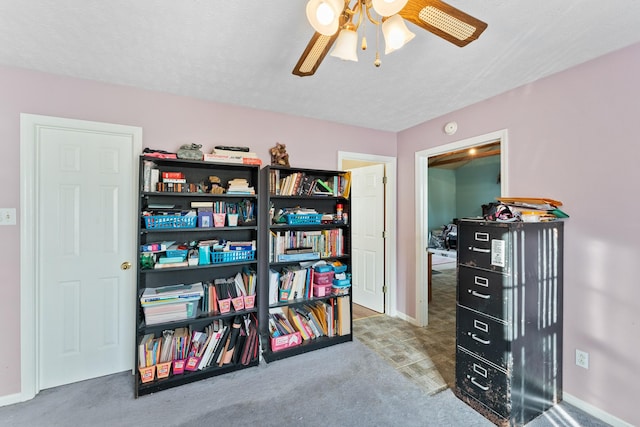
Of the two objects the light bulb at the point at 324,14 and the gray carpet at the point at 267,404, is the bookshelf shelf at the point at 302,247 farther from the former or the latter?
the light bulb at the point at 324,14

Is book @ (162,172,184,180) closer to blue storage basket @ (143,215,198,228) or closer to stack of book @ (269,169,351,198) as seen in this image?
blue storage basket @ (143,215,198,228)

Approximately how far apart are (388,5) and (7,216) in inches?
108

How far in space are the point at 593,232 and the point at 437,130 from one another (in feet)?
5.30


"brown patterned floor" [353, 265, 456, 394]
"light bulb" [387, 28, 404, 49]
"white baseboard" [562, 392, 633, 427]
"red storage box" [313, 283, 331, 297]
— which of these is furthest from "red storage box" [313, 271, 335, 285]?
"light bulb" [387, 28, 404, 49]

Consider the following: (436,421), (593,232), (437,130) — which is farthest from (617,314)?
(437,130)

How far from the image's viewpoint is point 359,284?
4.00 m

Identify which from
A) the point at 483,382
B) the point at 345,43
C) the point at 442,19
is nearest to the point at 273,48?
the point at 345,43

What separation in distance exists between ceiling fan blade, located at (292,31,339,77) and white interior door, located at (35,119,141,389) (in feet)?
5.71

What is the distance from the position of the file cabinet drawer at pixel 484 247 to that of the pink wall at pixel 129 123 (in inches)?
64.8

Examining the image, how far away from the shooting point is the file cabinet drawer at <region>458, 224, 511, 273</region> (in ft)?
5.72

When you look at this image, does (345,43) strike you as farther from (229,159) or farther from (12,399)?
(12,399)

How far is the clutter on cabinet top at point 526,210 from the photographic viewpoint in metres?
1.83

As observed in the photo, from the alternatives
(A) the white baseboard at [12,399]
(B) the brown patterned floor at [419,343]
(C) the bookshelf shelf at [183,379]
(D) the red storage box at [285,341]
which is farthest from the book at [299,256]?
(A) the white baseboard at [12,399]

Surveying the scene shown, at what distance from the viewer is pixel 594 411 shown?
1844 millimetres
